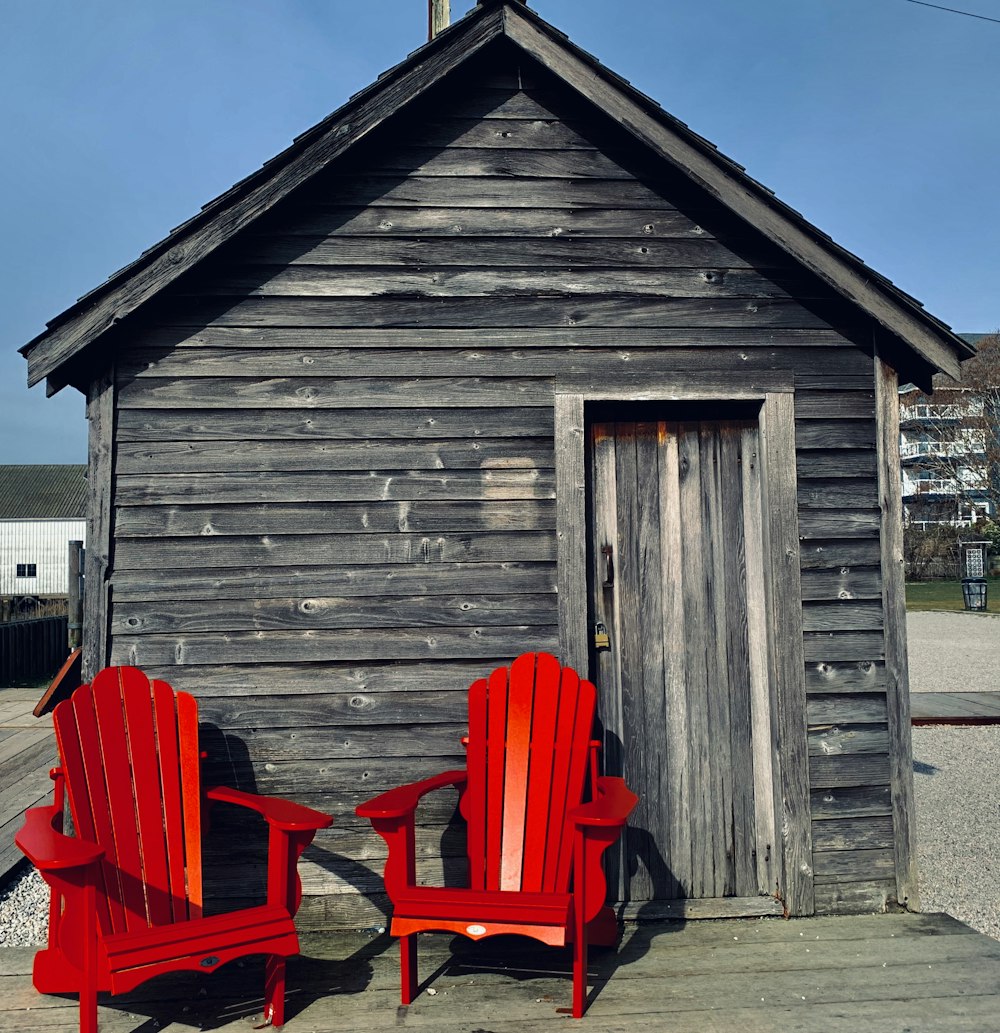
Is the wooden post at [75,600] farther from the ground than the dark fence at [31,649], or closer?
farther from the ground

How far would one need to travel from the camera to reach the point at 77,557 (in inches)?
197

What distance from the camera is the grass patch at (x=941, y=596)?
20.8m

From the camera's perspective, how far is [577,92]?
11.3 ft

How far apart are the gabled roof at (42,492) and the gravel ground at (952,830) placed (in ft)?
110

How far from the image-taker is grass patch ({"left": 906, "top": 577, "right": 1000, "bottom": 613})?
20766 mm

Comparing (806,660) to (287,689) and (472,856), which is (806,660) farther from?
(287,689)

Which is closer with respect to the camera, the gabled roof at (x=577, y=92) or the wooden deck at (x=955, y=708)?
the gabled roof at (x=577, y=92)

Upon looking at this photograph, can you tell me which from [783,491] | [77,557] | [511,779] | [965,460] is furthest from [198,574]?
[965,460]

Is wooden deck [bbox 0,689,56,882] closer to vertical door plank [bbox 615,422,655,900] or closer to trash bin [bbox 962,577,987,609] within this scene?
vertical door plank [bbox 615,422,655,900]

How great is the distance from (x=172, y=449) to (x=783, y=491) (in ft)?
8.18

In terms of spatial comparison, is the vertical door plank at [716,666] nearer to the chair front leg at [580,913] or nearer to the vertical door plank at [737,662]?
the vertical door plank at [737,662]

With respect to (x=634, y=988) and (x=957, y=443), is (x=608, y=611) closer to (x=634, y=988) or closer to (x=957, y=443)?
(x=634, y=988)

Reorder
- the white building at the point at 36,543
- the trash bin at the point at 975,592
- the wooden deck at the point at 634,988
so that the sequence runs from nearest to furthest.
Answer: the wooden deck at the point at 634,988 → the trash bin at the point at 975,592 → the white building at the point at 36,543

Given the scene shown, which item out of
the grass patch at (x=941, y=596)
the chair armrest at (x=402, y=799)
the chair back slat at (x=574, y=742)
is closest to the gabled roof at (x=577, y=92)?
the chair back slat at (x=574, y=742)
